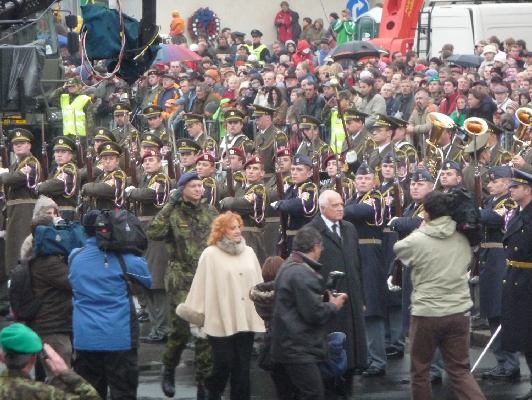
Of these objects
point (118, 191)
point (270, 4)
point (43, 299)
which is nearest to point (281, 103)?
point (118, 191)

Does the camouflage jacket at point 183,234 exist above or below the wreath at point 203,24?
below

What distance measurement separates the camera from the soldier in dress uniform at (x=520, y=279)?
12516 mm

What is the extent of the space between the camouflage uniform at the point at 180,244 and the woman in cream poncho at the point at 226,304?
72cm

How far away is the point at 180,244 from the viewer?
42.9 feet

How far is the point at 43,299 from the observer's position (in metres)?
11.8

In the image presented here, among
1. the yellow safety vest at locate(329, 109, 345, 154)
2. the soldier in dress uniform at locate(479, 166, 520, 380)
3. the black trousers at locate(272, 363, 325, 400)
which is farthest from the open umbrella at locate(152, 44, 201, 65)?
the black trousers at locate(272, 363, 325, 400)

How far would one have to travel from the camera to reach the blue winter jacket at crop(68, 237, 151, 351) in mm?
11484

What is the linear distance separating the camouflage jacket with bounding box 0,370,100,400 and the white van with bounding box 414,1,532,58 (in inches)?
706

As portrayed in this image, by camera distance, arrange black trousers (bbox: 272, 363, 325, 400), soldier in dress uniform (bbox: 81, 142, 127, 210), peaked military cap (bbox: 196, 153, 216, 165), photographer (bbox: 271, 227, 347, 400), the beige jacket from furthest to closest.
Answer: soldier in dress uniform (bbox: 81, 142, 127, 210) → peaked military cap (bbox: 196, 153, 216, 165) → the beige jacket → black trousers (bbox: 272, 363, 325, 400) → photographer (bbox: 271, 227, 347, 400)

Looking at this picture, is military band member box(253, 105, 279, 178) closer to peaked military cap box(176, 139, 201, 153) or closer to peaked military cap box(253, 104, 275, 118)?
peaked military cap box(253, 104, 275, 118)

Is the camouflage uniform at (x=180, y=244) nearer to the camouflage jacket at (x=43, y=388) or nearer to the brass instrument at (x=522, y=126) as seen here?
the camouflage jacket at (x=43, y=388)

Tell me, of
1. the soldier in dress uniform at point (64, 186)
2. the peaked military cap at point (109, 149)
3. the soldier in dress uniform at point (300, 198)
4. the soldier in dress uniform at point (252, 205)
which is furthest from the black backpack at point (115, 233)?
the soldier in dress uniform at point (64, 186)

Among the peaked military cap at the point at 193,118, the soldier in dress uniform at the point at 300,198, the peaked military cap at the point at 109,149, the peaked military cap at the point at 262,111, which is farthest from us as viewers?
the peaked military cap at the point at 193,118

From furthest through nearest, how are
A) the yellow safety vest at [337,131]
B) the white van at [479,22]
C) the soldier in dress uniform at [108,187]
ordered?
1. the white van at [479,22]
2. the yellow safety vest at [337,131]
3. the soldier in dress uniform at [108,187]
